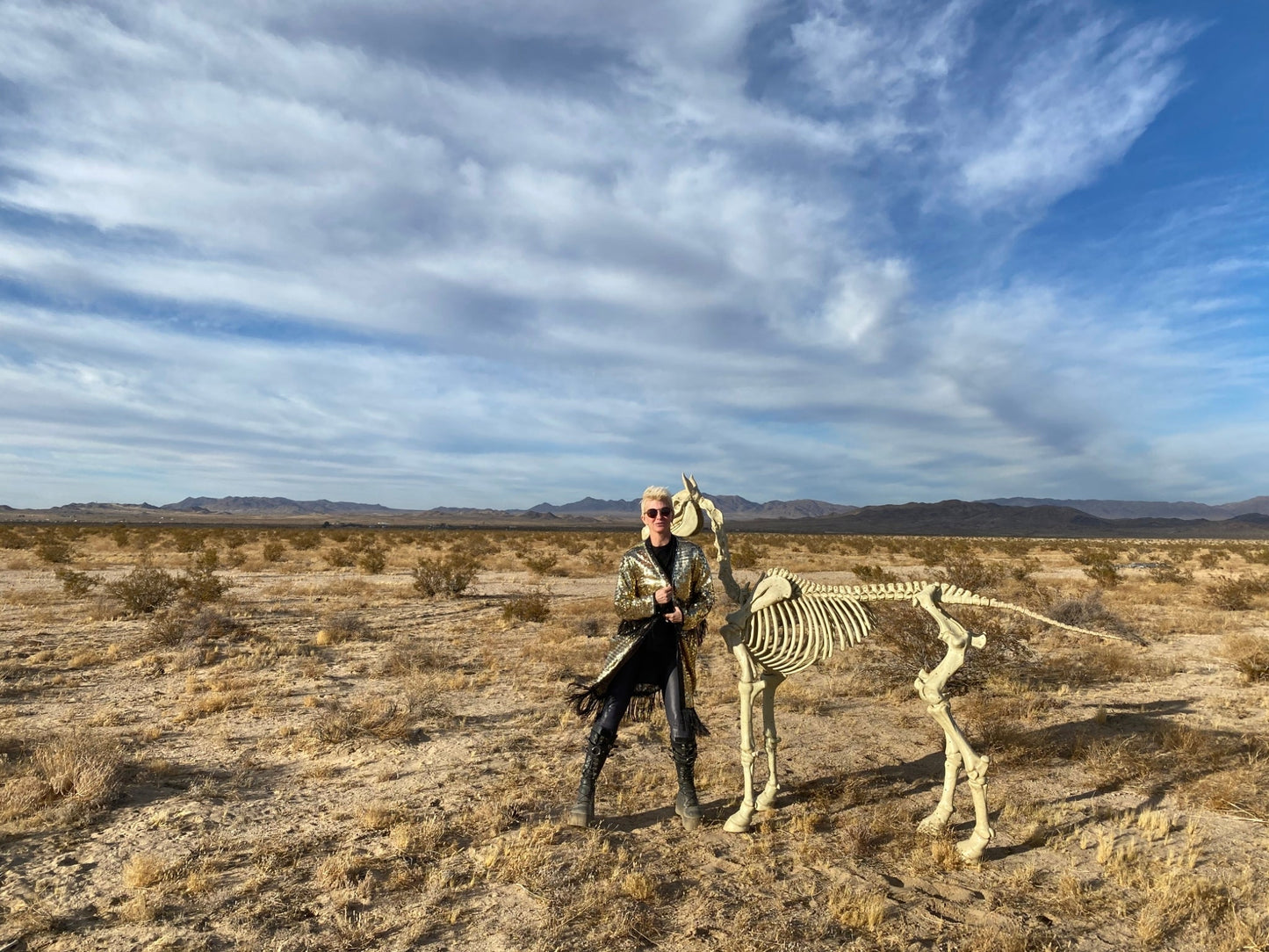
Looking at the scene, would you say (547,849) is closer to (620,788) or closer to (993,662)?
(620,788)

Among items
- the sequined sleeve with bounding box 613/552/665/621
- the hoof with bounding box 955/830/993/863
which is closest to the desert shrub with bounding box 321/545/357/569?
the sequined sleeve with bounding box 613/552/665/621

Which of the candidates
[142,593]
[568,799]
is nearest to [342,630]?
[142,593]

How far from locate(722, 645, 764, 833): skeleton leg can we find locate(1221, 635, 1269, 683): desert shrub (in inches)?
336

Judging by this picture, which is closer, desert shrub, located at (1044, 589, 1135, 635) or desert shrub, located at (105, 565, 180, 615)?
desert shrub, located at (1044, 589, 1135, 635)

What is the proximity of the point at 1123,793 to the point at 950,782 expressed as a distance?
2.16m

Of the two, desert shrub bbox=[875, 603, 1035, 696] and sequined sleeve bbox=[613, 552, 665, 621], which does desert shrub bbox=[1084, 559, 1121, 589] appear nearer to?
desert shrub bbox=[875, 603, 1035, 696]

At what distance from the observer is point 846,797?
18.6 feet

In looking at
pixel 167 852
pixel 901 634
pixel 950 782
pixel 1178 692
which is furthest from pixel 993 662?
pixel 167 852

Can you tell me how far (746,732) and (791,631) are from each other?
34.3 inches

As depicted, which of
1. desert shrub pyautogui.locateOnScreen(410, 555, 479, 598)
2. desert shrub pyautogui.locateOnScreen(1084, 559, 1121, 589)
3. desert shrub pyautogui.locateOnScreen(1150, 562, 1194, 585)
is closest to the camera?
desert shrub pyautogui.locateOnScreen(410, 555, 479, 598)

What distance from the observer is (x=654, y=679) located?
17.3 ft

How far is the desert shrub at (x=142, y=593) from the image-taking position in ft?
44.5

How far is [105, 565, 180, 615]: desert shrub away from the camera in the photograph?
44.5 feet

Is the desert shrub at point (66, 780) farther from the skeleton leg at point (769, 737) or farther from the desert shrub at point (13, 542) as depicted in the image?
the desert shrub at point (13, 542)
